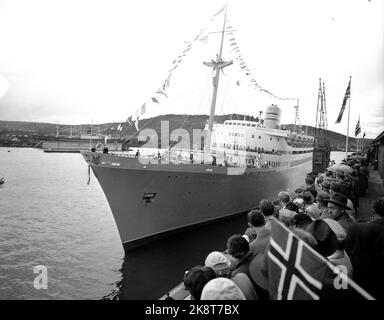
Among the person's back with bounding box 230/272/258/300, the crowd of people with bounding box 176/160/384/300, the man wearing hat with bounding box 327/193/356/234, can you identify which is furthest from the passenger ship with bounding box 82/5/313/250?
the person's back with bounding box 230/272/258/300

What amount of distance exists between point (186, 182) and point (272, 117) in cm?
1549

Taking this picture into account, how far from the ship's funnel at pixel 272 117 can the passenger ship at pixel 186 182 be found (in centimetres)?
324

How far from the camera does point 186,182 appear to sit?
14.7 m

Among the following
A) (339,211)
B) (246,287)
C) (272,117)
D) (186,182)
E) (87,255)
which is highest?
(272,117)

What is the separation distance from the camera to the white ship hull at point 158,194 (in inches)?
510

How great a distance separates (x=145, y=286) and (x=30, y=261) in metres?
5.64

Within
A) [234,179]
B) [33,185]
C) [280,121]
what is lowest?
[33,185]

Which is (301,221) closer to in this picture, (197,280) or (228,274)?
(228,274)

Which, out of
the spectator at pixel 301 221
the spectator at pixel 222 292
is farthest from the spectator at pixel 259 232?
the spectator at pixel 222 292

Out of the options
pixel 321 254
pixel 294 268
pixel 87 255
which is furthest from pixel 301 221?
pixel 87 255

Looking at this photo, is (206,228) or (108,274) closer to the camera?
(108,274)

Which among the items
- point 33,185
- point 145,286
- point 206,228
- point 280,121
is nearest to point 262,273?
point 145,286

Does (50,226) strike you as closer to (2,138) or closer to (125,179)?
(125,179)
